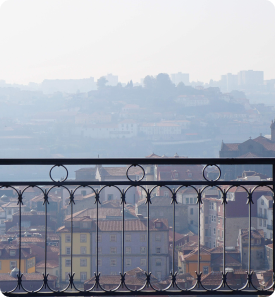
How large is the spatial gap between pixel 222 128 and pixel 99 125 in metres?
21.4

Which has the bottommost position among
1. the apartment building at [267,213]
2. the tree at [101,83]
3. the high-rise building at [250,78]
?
the apartment building at [267,213]

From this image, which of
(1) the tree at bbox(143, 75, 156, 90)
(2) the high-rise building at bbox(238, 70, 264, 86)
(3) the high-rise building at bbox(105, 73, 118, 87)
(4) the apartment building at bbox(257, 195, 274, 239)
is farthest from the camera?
(3) the high-rise building at bbox(105, 73, 118, 87)

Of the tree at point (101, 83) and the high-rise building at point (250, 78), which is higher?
the high-rise building at point (250, 78)

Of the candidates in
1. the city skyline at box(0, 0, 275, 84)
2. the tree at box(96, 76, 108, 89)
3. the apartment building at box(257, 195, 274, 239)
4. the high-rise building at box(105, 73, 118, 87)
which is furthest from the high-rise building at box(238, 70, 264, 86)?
the apartment building at box(257, 195, 274, 239)

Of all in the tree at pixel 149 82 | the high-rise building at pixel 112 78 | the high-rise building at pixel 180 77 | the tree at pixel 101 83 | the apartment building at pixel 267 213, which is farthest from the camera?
the high-rise building at pixel 180 77

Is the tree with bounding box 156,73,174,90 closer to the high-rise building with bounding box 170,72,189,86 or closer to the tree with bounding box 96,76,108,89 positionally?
the high-rise building with bounding box 170,72,189,86

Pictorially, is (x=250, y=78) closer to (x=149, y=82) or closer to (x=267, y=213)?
(x=149, y=82)

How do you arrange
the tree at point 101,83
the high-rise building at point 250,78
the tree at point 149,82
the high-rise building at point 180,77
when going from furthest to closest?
the high-rise building at point 180,77 < the high-rise building at point 250,78 < the tree at point 149,82 < the tree at point 101,83

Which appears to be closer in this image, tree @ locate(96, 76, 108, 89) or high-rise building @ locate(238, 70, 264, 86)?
tree @ locate(96, 76, 108, 89)

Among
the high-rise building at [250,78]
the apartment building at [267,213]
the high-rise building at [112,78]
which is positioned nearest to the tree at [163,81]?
the high-rise building at [112,78]

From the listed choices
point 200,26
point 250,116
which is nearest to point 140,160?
point 250,116

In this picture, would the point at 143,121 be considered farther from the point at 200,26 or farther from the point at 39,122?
the point at 200,26

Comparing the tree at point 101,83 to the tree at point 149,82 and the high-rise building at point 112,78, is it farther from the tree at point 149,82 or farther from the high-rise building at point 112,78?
the tree at point 149,82

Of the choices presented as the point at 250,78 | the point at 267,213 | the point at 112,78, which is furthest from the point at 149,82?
the point at 267,213
